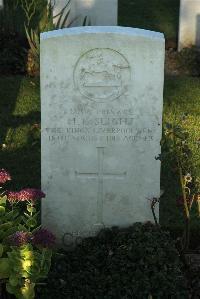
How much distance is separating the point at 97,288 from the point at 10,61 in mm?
5823

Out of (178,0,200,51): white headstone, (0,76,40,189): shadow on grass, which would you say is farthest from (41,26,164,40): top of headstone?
(178,0,200,51): white headstone

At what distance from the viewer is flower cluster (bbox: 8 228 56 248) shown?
3779 mm

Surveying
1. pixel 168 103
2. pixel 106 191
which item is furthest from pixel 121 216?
pixel 168 103

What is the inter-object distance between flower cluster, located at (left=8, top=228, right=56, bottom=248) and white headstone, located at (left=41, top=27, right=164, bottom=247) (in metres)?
0.61

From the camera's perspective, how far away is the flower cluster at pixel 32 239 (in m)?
3.78

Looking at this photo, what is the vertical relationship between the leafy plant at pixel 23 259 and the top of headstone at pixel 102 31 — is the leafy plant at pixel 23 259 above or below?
below

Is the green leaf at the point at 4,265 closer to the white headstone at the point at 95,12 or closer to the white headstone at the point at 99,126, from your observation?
the white headstone at the point at 99,126

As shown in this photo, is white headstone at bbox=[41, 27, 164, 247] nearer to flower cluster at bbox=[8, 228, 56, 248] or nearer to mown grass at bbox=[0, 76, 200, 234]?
flower cluster at bbox=[8, 228, 56, 248]

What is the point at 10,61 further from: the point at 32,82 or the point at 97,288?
A: the point at 97,288

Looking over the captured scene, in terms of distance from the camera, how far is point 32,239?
12.7 ft

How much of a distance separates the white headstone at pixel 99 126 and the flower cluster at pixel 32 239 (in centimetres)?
61

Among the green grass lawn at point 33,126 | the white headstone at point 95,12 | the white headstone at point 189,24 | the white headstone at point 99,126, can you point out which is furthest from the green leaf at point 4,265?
the white headstone at point 189,24

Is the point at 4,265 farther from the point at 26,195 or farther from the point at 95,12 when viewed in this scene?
the point at 95,12

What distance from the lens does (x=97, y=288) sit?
3957 mm
